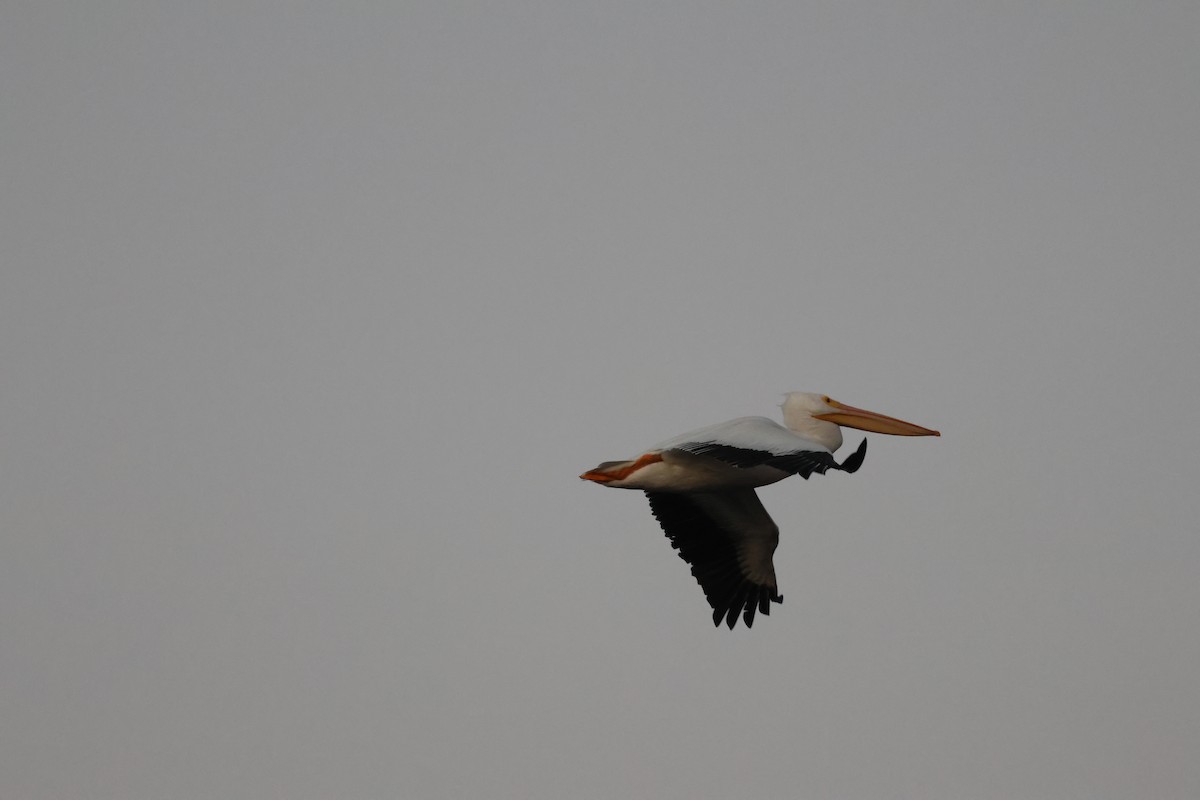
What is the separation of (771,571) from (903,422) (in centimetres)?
190

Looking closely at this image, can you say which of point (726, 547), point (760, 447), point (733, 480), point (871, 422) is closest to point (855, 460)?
point (760, 447)

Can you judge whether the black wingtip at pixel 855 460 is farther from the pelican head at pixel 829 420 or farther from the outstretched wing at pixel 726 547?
the outstretched wing at pixel 726 547

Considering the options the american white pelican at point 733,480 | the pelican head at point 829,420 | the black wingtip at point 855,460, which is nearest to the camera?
the black wingtip at point 855,460

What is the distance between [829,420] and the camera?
38.3 feet

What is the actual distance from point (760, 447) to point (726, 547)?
2.99 meters

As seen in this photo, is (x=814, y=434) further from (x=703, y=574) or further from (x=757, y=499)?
(x=703, y=574)

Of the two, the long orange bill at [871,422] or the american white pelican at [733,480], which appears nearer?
the american white pelican at [733,480]

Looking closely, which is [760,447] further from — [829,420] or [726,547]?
[726,547]

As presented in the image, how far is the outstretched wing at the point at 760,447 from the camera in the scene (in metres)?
9.09

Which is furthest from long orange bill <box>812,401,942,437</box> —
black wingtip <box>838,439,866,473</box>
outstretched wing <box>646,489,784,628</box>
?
black wingtip <box>838,439,866,473</box>

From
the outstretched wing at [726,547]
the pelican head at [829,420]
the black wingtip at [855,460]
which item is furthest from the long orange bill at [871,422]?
the black wingtip at [855,460]

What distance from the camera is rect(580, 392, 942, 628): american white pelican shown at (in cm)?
993

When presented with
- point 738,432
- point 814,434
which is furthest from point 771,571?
point 738,432

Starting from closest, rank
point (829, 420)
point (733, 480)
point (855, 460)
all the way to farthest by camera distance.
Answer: point (855, 460) → point (733, 480) → point (829, 420)
